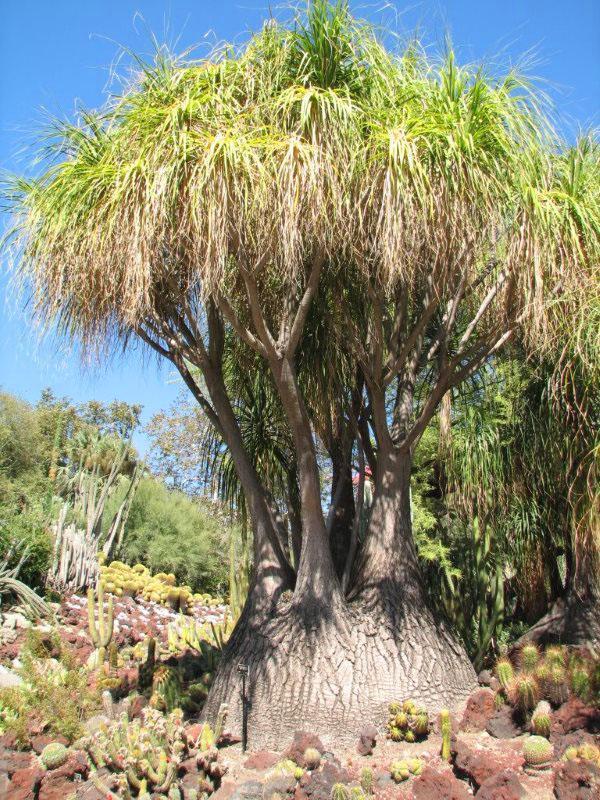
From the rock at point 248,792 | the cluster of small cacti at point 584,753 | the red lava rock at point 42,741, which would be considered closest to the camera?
the cluster of small cacti at point 584,753

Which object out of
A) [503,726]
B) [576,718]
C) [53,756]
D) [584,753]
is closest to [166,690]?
[53,756]

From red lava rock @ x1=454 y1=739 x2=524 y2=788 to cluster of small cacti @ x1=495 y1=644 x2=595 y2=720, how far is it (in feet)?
1.00

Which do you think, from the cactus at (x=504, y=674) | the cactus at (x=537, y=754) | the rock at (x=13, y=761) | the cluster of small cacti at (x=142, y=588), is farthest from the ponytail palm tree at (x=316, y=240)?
the cluster of small cacti at (x=142, y=588)

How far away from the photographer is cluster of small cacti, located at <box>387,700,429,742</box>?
4480 mm

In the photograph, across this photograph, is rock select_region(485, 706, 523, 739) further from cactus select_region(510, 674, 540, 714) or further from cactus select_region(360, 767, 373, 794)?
cactus select_region(360, 767, 373, 794)

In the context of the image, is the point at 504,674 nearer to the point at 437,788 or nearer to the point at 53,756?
the point at 437,788

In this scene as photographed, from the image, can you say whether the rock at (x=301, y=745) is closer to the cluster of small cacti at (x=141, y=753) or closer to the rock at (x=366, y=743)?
the rock at (x=366, y=743)

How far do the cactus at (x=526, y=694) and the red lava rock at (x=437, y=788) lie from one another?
0.94 metres

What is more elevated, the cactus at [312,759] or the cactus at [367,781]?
the cactus at [312,759]

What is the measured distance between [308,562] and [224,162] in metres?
2.64

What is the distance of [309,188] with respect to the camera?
444 cm

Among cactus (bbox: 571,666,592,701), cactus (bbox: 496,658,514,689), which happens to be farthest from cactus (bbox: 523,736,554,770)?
cactus (bbox: 496,658,514,689)

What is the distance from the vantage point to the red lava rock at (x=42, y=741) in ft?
15.0

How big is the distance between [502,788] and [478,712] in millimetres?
1124
